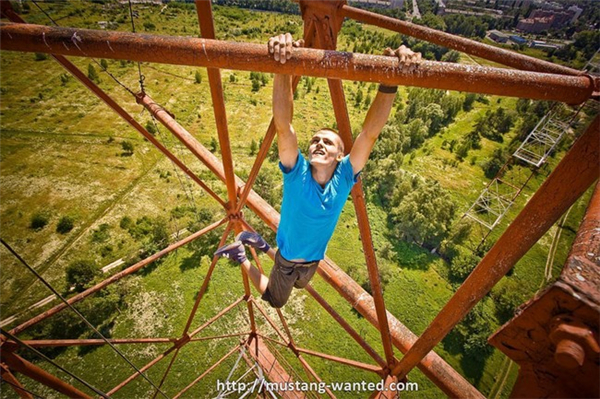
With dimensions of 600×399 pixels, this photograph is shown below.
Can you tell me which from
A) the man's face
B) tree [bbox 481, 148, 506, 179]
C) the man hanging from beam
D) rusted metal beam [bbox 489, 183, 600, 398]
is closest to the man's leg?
the man hanging from beam

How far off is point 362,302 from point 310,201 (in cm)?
182

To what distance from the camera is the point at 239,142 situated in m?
30.6

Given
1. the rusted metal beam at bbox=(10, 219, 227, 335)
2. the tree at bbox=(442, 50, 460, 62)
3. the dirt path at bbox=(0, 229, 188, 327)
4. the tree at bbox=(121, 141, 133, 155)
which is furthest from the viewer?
the tree at bbox=(442, 50, 460, 62)

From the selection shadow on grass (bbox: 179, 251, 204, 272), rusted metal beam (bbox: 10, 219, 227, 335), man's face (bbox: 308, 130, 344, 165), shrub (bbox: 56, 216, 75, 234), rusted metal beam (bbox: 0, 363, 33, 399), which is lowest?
shrub (bbox: 56, 216, 75, 234)

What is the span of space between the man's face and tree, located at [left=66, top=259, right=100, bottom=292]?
18.6 m

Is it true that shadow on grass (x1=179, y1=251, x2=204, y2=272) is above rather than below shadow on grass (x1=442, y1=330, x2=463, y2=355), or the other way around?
above

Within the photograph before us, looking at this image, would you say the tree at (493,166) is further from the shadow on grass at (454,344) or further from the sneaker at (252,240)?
the sneaker at (252,240)

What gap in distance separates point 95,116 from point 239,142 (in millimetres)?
17737

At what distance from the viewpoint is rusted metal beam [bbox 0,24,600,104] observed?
1.90 metres

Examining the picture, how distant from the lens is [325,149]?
11.0 ft

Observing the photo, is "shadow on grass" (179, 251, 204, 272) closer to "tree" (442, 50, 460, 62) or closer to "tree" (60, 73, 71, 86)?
"tree" (60, 73, 71, 86)

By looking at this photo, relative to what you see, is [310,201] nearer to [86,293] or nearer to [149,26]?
[86,293]

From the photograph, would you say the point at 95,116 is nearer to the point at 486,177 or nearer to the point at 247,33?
the point at 247,33

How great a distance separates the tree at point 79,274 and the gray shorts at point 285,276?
671 inches
